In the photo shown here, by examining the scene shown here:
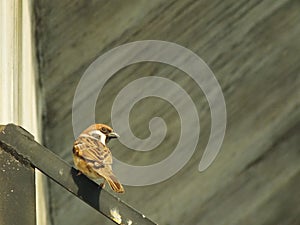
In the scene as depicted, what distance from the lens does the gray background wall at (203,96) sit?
3.95 m

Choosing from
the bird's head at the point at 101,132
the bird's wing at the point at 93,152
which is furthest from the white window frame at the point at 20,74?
the bird's wing at the point at 93,152

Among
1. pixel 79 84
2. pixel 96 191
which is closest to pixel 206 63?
pixel 79 84

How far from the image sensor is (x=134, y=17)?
4.11m

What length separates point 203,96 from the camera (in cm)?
403

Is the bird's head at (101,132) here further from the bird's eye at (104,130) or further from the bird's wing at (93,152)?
the bird's wing at (93,152)

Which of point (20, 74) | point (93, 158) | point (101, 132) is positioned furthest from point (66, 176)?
point (20, 74)

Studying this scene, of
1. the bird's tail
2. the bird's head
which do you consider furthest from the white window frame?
the bird's tail

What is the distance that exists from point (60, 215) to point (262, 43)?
1036mm

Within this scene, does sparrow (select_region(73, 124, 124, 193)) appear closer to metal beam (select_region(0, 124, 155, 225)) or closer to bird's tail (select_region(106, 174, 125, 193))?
bird's tail (select_region(106, 174, 125, 193))

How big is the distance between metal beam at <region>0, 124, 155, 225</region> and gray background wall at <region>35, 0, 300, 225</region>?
1.50m

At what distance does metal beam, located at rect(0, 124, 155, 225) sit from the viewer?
249cm

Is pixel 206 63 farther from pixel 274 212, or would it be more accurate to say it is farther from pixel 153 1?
pixel 274 212

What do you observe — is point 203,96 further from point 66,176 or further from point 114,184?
point 66,176

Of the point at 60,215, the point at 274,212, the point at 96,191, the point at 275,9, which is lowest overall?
the point at 96,191
